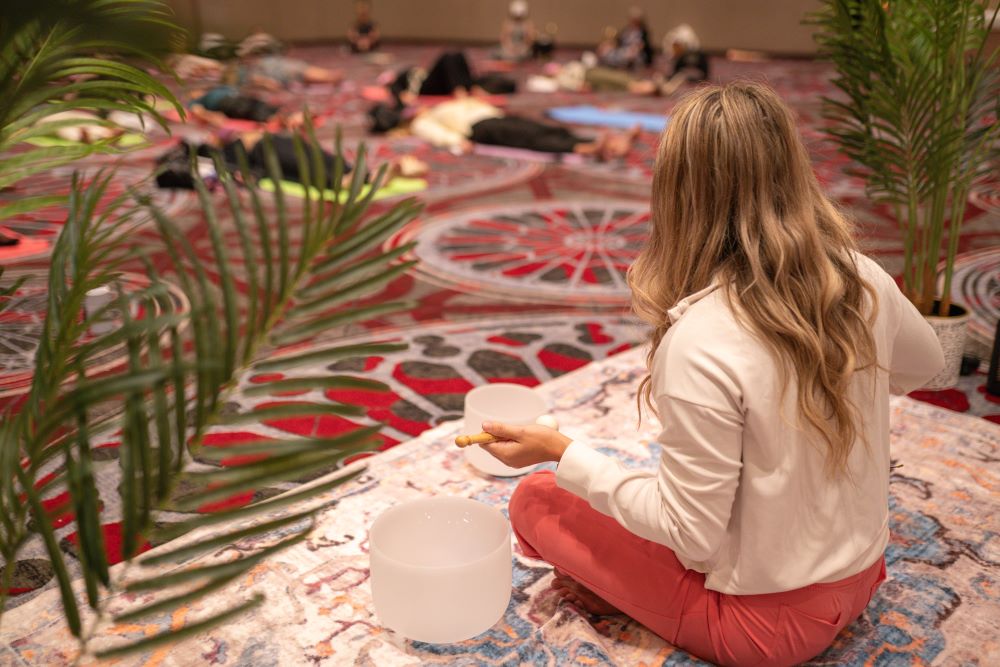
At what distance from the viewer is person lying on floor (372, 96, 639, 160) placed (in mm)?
5109

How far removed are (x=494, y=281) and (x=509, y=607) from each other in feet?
5.76

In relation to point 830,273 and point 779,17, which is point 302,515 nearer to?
point 830,273

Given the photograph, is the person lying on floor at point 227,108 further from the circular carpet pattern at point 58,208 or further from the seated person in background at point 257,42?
the seated person in background at point 257,42

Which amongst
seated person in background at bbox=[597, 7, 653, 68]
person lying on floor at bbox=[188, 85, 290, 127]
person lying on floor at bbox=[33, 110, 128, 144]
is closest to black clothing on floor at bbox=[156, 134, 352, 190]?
person lying on floor at bbox=[33, 110, 128, 144]

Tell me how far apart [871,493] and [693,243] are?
0.44m

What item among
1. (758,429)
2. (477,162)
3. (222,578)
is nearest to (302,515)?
(222,578)

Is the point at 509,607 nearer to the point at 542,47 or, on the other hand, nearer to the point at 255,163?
the point at 255,163

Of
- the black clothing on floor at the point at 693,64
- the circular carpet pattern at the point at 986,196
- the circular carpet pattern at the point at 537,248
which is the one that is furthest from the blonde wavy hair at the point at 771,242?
the black clothing on floor at the point at 693,64

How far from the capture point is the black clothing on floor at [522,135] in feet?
16.9

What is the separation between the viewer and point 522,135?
523 cm

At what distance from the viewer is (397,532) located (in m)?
1.55

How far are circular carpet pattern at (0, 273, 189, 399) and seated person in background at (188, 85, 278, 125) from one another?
128 inches

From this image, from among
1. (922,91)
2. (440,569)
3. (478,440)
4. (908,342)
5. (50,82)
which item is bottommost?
(440,569)

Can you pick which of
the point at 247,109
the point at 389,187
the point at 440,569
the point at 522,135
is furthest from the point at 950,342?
the point at 247,109
